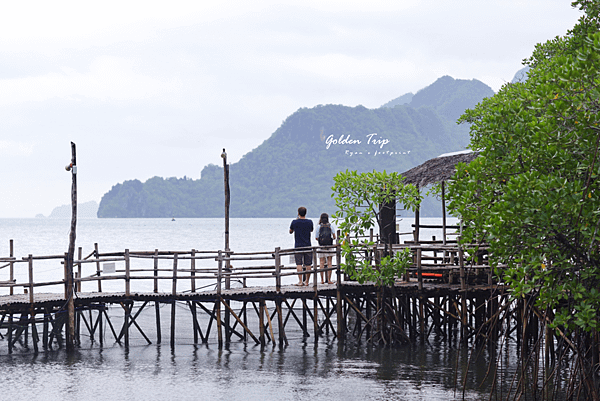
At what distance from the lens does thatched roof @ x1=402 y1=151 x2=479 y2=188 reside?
16.2 m

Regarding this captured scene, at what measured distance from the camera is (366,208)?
1434 cm

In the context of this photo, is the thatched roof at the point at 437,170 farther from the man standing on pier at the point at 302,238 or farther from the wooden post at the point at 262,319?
the wooden post at the point at 262,319

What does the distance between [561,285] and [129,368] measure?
29.8 ft

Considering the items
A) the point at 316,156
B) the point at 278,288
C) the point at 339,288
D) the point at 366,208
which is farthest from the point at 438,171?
the point at 316,156

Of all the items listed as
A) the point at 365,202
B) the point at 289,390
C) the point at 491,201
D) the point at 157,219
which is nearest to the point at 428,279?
the point at 365,202

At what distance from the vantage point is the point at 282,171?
485ft

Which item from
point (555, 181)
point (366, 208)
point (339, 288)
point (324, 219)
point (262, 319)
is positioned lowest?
point (262, 319)

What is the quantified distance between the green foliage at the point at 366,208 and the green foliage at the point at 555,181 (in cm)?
622

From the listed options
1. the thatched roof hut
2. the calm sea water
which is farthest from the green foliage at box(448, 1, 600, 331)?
the thatched roof hut

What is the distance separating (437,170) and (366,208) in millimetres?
3049

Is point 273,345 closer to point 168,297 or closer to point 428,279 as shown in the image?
point 168,297

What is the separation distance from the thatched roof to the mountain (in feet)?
410

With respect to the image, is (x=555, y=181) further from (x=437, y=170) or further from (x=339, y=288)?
(x=437, y=170)

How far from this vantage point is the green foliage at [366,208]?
14.0 meters
